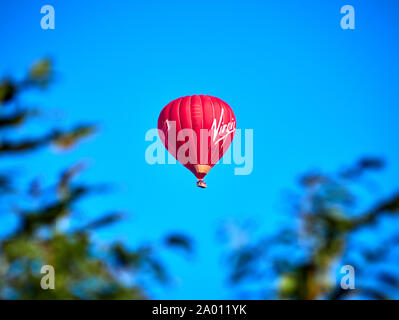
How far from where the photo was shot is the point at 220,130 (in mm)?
22391

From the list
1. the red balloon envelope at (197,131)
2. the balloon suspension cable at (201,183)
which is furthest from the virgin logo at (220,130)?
the balloon suspension cable at (201,183)

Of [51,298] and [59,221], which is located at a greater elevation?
[59,221]

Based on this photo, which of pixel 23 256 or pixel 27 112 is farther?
pixel 27 112

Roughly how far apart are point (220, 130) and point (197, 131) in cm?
105

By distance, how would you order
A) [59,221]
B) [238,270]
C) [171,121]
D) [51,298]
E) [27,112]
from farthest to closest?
[171,121] < [27,112] < [59,221] < [238,270] < [51,298]

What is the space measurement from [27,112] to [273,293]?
2.41 m

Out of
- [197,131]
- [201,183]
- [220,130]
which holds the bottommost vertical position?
[201,183]

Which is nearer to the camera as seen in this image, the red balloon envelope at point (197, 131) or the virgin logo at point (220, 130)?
the red balloon envelope at point (197, 131)

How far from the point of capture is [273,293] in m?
3.05

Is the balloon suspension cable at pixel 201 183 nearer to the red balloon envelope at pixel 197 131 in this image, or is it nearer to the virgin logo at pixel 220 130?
the red balloon envelope at pixel 197 131

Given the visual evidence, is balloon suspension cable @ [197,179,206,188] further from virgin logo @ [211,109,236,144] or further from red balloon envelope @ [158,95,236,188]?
virgin logo @ [211,109,236,144]

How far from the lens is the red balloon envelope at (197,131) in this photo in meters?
22.0
